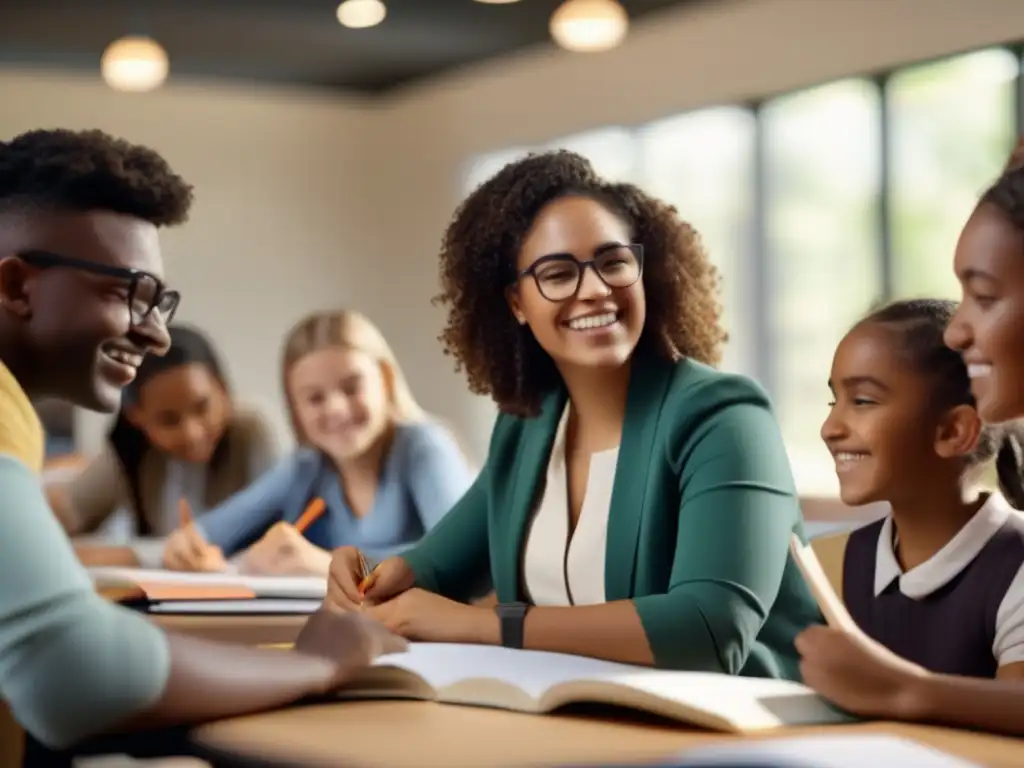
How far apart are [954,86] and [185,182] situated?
161 inches

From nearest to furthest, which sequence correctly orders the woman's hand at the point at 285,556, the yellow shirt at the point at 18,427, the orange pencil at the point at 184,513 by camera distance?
1. the yellow shirt at the point at 18,427
2. the woman's hand at the point at 285,556
3. the orange pencil at the point at 184,513

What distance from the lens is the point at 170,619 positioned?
5.12ft

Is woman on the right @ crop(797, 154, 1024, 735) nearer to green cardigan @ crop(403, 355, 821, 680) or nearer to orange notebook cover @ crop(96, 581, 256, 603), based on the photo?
green cardigan @ crop(403, 355, 821, 680)

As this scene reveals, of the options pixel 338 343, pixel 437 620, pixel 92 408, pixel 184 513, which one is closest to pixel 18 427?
pixel 92 408

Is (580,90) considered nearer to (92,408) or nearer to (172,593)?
(172,593)

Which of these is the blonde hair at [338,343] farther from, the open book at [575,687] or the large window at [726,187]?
the large window at [726,187]

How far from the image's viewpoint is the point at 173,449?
108 inches

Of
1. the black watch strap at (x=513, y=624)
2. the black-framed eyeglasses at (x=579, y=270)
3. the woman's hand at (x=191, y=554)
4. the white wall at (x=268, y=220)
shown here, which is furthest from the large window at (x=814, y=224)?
the black watch strap at (x=513, y=624)

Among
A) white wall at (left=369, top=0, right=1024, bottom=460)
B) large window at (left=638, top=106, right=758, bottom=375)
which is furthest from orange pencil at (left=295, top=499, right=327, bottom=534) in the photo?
large window at (left=638, top=106, right=758, bottom=375)

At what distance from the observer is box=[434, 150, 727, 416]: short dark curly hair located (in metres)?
1.46

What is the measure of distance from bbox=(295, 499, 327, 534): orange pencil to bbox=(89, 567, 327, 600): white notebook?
28cm

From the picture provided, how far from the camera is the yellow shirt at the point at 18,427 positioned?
1073mm

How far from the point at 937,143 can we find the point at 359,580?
→ 4.08 metres

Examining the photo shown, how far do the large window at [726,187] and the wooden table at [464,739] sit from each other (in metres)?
4.93
